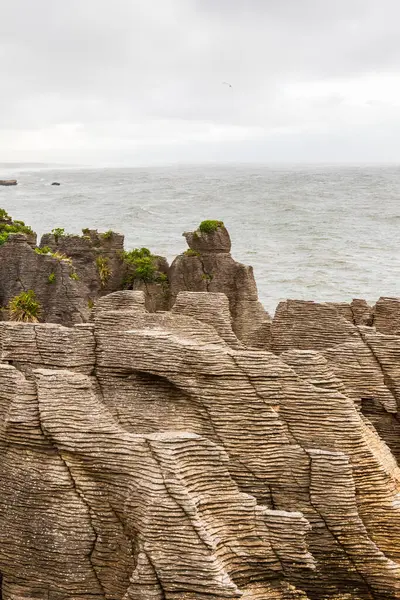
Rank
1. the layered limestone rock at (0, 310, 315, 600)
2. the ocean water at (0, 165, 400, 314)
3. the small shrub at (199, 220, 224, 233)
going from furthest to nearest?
the ocean water at (0, 165, 400, 314) < the small shrub at (199, 220, 224, 233) < the layered limestone rock at (0, 310, 315, 600)

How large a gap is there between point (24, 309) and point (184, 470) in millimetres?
24174

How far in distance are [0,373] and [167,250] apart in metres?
83.9

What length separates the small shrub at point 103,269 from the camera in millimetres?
50969

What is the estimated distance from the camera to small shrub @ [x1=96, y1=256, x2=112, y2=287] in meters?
51.0

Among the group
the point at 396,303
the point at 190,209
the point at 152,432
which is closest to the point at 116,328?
the point at 152,432

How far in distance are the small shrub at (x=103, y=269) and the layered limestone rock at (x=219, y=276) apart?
511 centimetres

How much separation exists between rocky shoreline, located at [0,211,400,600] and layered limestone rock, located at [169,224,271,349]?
19496mm

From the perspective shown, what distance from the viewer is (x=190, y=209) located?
17412cm

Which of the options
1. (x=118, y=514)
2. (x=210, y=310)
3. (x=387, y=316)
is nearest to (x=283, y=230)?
(x=387, y=316)

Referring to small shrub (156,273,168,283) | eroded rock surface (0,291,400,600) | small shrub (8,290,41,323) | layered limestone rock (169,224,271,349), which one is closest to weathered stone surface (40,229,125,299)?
Answer: small shrub (156,273,168,283)

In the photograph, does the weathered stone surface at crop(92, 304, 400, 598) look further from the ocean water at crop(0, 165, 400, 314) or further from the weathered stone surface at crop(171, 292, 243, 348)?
the ocean water at crop(0, 165, 400, 314)

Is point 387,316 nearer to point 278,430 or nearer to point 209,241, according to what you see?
point 278,430

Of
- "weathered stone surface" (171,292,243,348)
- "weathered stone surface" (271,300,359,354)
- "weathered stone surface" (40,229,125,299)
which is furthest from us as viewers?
"weathered stone surface" (40,229,125,299)

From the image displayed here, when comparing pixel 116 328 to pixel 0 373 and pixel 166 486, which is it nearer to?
pixel 0 373
